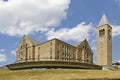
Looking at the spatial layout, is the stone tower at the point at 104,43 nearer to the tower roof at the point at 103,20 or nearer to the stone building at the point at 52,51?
the tower roof at the point at 103,20

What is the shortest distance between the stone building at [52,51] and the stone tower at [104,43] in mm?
Answer: 9376

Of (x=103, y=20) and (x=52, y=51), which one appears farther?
(x=103, y=20)

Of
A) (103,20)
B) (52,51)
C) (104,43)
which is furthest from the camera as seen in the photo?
(103,20)

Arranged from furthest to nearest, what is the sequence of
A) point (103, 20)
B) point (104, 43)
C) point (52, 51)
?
point (103, 20), point (104, 43), point (52, 51)

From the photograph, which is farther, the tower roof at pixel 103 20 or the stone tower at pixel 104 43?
the tower roof at pixel 103 20

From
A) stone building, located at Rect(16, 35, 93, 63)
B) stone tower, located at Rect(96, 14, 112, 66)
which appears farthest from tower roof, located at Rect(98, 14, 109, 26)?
stone building, located at Rect(16, 35, 93, 63)

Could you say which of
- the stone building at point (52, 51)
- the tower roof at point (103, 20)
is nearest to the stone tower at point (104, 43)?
the tower roof at point (103, 20)

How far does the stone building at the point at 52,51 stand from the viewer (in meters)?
137

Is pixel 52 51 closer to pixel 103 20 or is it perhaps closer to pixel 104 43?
pixel 104 43

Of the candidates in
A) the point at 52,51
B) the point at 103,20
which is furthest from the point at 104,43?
the point at 52,51

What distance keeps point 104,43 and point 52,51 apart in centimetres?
4822

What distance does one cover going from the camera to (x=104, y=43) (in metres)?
176

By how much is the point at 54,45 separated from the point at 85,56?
27849mm

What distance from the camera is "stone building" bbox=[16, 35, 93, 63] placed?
13738cm
